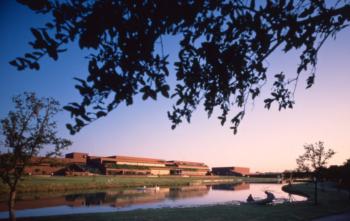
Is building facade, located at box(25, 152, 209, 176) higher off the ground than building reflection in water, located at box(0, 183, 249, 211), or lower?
higher

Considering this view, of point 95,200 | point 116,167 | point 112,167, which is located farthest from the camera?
point 116,167

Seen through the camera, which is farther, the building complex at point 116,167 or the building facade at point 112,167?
the building complex at point 116,167

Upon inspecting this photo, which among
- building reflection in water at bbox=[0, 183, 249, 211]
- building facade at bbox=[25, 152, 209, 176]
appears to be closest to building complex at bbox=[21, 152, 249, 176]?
building facade at bbox=[25, 152, 209, 176]

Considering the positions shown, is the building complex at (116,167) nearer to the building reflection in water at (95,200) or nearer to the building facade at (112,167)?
the building facade at (112,167)

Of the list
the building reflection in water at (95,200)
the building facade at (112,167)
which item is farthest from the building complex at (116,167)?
the building reflection in water at (95,200)

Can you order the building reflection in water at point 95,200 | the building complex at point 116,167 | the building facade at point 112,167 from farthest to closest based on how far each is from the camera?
1. the building complex at point 116,167
2. the building facade at point 112,167
3. the building reflection in water at point 95,200

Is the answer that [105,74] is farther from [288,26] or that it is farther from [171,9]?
[288,26]

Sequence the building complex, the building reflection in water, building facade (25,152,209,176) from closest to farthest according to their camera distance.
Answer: the building reflection in water < building facade (25,152,209,176) < the building complex

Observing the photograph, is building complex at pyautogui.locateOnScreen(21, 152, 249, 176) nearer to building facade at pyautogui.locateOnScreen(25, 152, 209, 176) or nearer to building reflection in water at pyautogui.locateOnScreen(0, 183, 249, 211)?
building facade at pyautogui.locateOnScreen(25, 152, 209, 176)

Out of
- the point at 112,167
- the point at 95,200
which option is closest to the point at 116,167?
the point at 112,167

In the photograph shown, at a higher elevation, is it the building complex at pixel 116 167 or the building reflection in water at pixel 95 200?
the building complex at pixel 116 167

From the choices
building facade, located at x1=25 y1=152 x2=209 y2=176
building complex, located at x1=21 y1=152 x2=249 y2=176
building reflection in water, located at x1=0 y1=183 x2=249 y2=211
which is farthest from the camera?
building complex, located at x1=21 y1=152 x2=249 y2=176

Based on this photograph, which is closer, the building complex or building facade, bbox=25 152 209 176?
building facade, bbox=25 152 209 176

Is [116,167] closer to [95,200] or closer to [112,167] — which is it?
[112,167]
